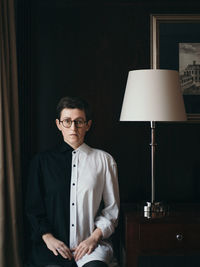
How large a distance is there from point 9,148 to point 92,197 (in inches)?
21.1

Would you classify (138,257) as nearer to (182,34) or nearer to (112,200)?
(112,200)

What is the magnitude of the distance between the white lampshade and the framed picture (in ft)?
1.34

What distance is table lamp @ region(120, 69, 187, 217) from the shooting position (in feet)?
5.97

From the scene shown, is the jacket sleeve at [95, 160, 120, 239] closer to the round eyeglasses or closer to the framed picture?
the round eyeglasses

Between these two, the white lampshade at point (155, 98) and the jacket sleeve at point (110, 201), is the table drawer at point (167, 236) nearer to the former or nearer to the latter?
the jacket sleeve at point (110, 201)

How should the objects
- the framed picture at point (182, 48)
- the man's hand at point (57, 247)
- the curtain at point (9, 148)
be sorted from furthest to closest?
the framed picture at point (182, 48) < the curtain at point (9, 148) < the man's hand at point (57, 247)

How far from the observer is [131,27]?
228 centimetres

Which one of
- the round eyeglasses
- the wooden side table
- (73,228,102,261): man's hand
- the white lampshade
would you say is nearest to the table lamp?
the white lampshade

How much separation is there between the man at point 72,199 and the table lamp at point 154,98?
0.31m

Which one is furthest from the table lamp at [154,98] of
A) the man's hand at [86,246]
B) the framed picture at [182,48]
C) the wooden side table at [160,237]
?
the man's hand at [86,246]

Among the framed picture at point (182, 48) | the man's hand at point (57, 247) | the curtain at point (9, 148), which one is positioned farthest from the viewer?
the framed picture at point (182, 48)

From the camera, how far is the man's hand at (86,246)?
5.95 feet

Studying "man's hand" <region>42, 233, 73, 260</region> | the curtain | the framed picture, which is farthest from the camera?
the framed picture

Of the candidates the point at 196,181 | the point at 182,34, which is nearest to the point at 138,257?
the point at 196,181
